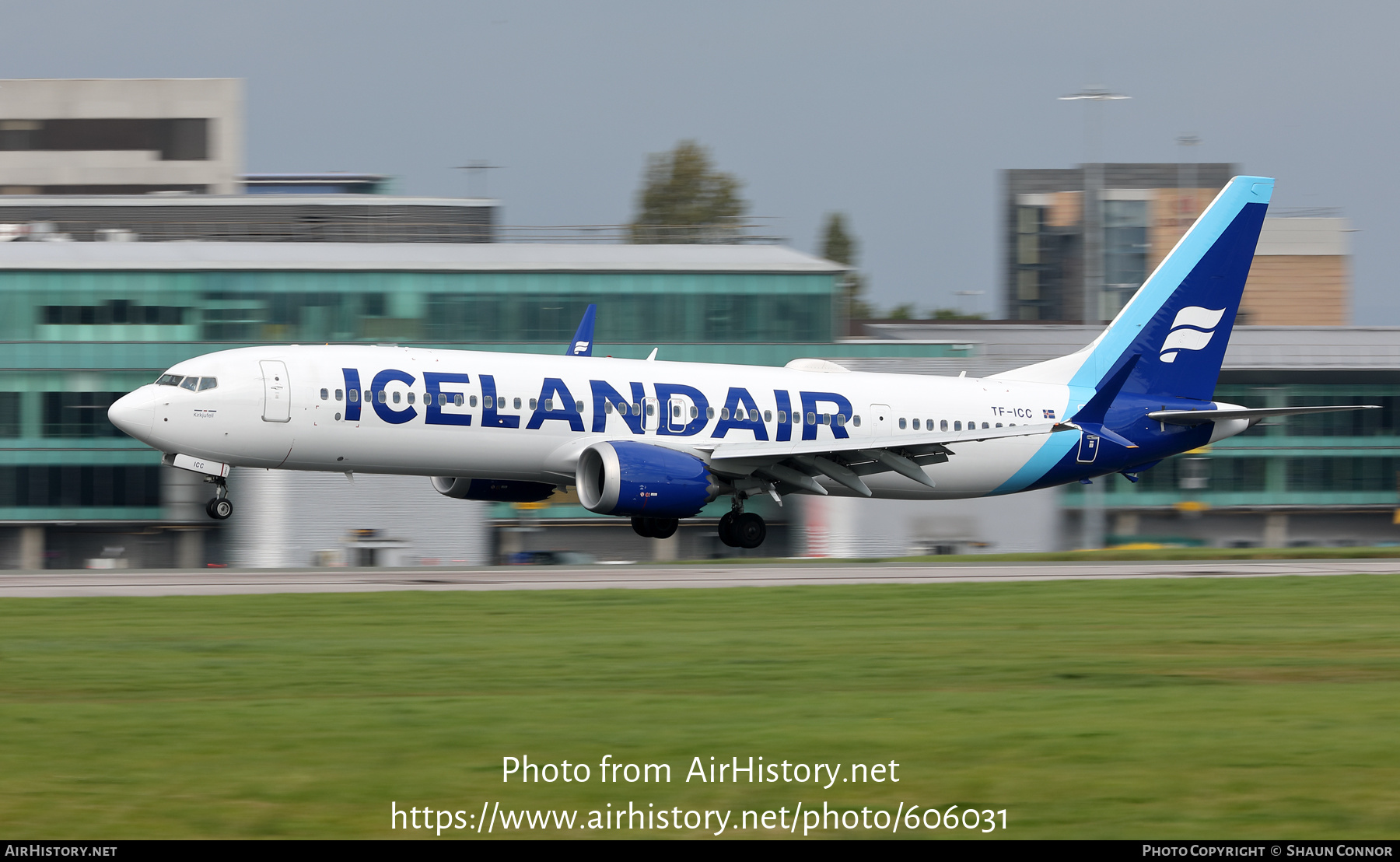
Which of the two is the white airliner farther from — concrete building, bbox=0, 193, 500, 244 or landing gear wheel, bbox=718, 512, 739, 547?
concrete building, bbox=0, 193, 500, 244

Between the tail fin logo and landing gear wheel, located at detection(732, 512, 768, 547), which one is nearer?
landing gear wheel, located at detection(732, 512, 768, 547)

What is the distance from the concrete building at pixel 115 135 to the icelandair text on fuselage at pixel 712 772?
305 feet

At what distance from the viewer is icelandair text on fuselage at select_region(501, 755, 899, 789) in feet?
35.9

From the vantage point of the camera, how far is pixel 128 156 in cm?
9788

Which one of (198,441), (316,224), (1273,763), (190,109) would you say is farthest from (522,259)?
(190,109)

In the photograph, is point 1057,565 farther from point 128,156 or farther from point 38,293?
point 128,156

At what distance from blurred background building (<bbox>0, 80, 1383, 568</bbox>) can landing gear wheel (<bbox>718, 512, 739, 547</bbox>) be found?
6343mm

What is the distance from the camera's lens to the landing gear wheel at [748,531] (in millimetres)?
34750

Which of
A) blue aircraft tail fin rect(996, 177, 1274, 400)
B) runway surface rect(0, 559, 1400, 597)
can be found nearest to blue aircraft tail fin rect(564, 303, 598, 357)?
runway surface rect(0, 559, 1400, 597)

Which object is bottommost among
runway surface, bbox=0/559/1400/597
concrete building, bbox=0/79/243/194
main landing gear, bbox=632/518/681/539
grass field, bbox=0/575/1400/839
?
runway surface, bbox=0/559/1400/597

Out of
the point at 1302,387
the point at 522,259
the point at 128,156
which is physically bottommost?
the point at 1302,387

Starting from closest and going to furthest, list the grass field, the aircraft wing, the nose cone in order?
the grass field < the nose cone < the aircraft wing

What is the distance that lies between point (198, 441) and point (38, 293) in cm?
2257

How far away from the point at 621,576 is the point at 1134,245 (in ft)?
329
